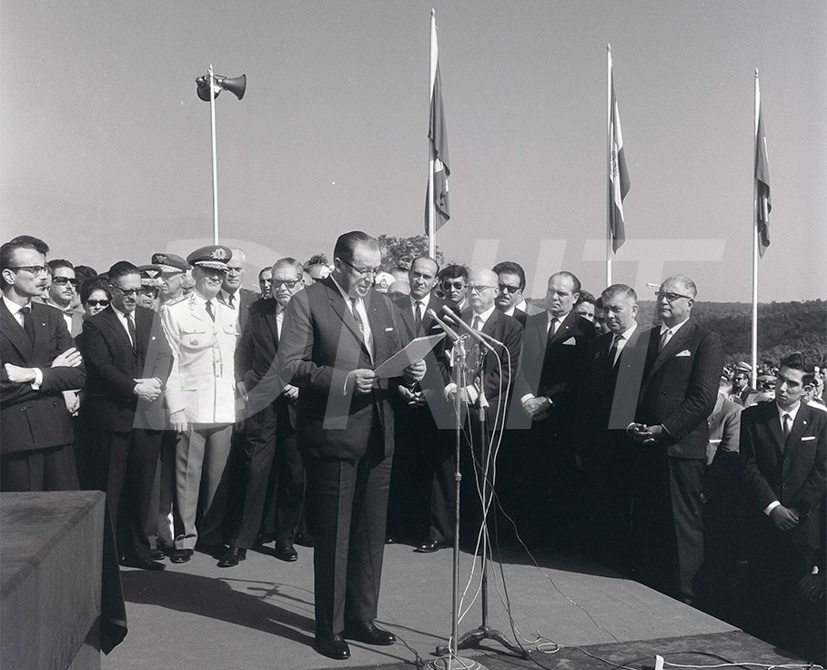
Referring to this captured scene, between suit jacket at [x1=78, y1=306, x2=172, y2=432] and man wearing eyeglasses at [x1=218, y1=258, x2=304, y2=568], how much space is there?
0.65 metres

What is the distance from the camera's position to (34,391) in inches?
183

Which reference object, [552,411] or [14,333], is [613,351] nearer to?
[552,411]

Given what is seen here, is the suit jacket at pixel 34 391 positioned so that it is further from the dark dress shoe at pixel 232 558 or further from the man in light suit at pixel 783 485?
the man in light suit at pixel 783 485

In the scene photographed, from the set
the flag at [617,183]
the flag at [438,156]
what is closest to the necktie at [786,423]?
the flag at [438,156]

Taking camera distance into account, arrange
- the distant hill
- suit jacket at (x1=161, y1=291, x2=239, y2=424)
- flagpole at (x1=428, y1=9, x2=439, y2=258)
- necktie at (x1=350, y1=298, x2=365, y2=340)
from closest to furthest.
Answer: necktie at (x1=350, y1=298, x2=365, y2=340)
suit jacket at (x1=161, y1=291, x2=239, y2=424)
flagpole at (x1=428, y1=9, x2=439, y2=258)
the distant hill

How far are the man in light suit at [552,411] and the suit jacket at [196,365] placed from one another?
2.05 meters

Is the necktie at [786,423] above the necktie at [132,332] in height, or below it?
below

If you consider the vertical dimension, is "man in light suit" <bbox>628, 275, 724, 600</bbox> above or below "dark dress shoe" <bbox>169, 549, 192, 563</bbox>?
above

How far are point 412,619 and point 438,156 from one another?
7.88m

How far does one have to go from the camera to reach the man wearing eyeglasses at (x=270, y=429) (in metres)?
5.86

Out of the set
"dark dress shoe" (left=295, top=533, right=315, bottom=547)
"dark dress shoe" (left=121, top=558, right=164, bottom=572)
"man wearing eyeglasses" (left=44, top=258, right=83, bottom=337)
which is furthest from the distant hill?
"dark dress shoe" (left=121, top=558, right=164, bottom=572)

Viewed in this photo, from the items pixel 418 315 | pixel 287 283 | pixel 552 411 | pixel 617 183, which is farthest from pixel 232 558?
pixel 617 183

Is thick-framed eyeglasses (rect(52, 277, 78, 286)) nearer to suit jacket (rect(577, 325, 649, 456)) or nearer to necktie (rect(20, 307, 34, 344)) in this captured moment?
necktie (rect(20, 307, 34, 344))

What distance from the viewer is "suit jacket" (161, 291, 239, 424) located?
5.86 meters
